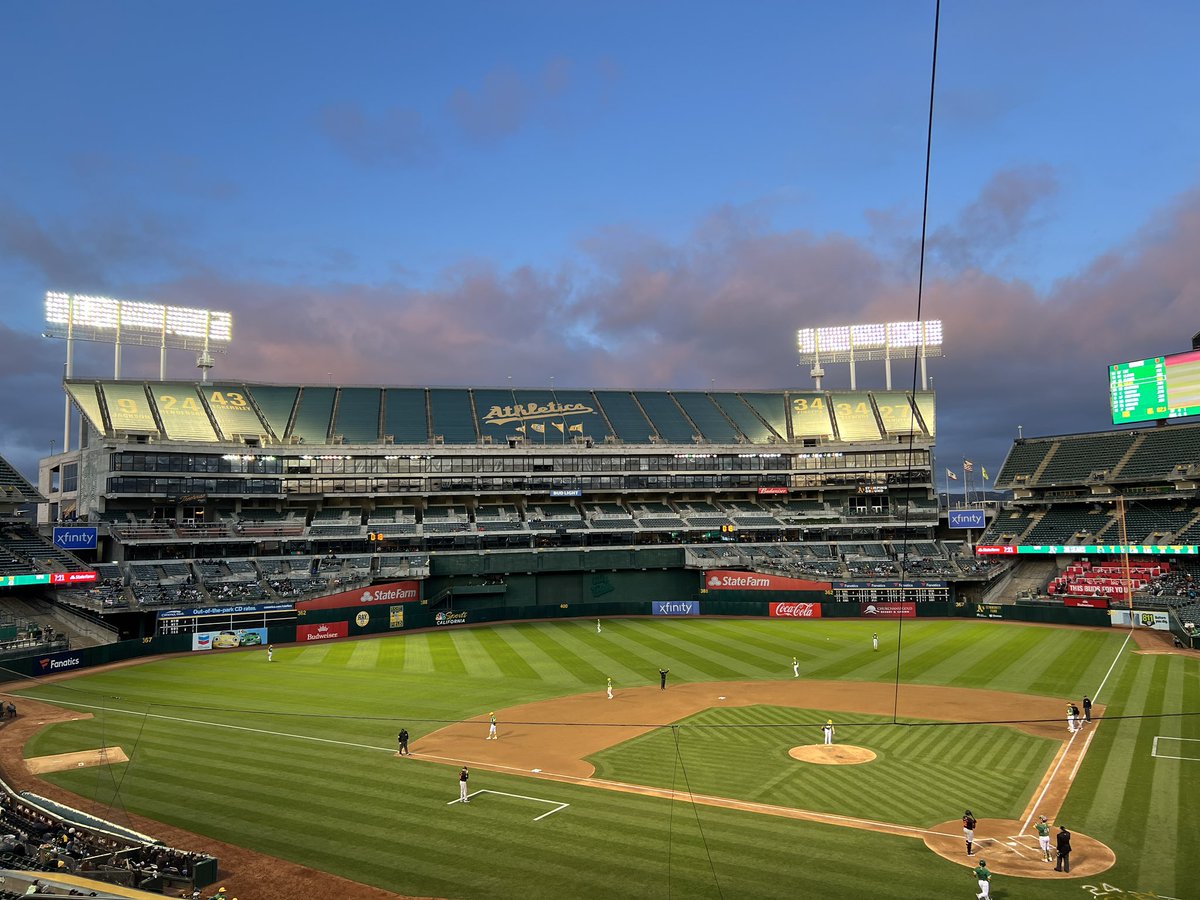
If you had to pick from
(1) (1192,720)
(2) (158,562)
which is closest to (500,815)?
(1) (1192,720)

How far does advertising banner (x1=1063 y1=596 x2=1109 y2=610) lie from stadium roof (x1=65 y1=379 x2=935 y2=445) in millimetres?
22332

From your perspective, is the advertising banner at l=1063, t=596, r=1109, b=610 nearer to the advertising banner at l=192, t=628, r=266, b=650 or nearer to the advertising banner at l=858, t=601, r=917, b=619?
the advertising banner at l=858, t=601, r=917, b=619

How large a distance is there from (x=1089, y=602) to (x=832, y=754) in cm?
4681

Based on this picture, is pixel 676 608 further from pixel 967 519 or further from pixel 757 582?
pixel 967 519

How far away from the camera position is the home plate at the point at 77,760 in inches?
1150

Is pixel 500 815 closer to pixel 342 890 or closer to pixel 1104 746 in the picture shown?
pixel 342 890

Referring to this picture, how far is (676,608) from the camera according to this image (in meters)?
73.1

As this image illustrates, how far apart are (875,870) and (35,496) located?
66477mm

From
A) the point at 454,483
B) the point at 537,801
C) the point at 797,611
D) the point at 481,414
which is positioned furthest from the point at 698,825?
the point at 481,414

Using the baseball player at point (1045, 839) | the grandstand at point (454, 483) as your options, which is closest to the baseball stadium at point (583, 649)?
the baseball player at point (1045, 839)

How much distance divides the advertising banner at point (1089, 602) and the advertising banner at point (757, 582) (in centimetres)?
1964

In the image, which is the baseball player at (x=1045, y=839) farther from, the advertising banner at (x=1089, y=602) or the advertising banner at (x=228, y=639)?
the advertising banner at (x=228, y=639)

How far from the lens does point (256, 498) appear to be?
7688 cm

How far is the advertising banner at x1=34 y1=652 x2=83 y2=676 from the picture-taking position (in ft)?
148
